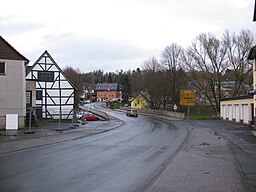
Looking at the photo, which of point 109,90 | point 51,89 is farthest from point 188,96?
point 109,90

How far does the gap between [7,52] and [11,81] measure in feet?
9.00

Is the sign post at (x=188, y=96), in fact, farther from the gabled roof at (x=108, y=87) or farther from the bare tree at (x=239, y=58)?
the gabled roof at (x=108, y=87)

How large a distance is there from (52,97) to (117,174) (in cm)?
4053

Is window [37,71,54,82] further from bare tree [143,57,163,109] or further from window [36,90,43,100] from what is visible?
bare tree [143,57,163,109]

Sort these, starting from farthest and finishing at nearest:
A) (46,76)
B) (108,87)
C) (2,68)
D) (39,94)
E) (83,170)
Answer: (108,87)
(46,76)
(39,94)
(2,68)
(83,170)

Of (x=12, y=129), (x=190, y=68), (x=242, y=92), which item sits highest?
(x=190, y=68)

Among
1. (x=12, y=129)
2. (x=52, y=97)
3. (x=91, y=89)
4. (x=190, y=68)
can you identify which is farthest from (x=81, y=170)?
(x=91, y=89)

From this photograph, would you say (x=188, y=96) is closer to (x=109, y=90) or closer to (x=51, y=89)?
(x=51, y=89)

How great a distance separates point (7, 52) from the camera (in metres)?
33.8

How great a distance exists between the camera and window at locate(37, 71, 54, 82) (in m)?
49.4

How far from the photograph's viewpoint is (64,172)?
11375 millimetres

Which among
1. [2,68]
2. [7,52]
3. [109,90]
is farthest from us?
[109,90]

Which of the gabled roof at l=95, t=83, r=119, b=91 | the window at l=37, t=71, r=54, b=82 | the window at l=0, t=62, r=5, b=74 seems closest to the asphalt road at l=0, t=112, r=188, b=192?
the window at l=0, t=62, r=5, b=74

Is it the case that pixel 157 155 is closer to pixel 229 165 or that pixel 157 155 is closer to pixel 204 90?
pixel 229 165
